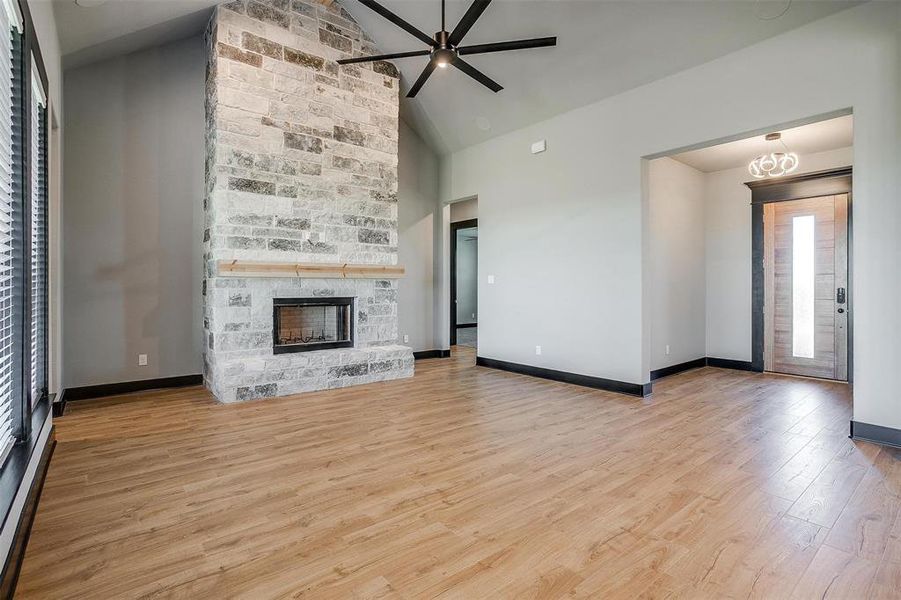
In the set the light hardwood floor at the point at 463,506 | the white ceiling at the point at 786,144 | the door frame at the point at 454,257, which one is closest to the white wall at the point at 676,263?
the white ceiling at the point at 786,144

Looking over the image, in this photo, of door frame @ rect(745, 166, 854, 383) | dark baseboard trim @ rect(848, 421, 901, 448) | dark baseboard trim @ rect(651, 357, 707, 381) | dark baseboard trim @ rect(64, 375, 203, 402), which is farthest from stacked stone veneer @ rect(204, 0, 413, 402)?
door frame @ rect(745, 166, 854, 383)

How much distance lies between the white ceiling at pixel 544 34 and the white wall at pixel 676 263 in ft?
5.04

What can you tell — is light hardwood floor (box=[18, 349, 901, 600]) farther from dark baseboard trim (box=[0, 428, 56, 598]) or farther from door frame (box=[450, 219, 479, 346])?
door frame (box=[450, 219, 479, 346])

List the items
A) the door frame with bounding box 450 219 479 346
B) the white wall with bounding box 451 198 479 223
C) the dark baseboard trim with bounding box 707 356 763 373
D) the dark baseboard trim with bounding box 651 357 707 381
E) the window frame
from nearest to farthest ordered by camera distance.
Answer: the window frame < the dark baseboard trim with bounding box 651 357 707 381 < the dark baseboard trim with bounding box 707 356 763 373 < the door frame with bounding box 450 219 479 346 < the white wall with bounding box 451 198 479 223

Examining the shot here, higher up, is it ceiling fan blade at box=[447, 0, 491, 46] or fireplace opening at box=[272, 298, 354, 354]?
ceiling fan blade at box=[447, 0, 491, 46]

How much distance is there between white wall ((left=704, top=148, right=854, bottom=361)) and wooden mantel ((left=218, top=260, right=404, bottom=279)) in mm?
4583

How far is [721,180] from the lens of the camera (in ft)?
21.7

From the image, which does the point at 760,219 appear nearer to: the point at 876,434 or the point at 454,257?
the point at 876,434

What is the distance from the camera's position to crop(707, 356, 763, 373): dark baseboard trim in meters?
6.28

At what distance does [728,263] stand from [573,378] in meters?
3.18

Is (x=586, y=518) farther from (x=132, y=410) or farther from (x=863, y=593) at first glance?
(x=132, y=410)

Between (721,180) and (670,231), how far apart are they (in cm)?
135

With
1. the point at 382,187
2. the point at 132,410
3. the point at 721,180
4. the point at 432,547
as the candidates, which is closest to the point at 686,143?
the point at 721,180

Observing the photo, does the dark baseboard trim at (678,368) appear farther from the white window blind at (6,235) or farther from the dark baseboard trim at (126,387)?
the white window blind at (6,235)
